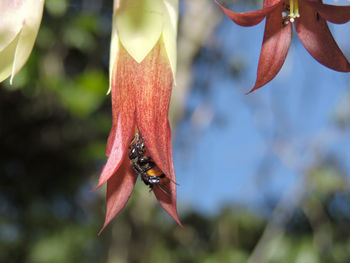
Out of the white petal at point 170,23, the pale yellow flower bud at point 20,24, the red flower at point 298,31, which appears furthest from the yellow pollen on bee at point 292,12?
the pale yellow flower bud at point 20,24

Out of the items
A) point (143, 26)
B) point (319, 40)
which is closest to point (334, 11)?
point (319, 40)

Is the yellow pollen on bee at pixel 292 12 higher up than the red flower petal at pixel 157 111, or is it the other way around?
the yellow pollen on bee at pixel 292 12

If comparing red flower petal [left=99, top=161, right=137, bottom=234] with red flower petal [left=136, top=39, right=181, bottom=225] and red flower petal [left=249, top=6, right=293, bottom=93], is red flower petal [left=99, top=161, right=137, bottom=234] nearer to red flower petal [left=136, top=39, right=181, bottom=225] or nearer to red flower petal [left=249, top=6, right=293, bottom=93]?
red flower petal [left=136, top=39, right=181, bottom=225]

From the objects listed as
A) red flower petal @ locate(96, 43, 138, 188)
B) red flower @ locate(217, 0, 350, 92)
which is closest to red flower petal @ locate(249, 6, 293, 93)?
red flower @ locate(217, 0, 350, 92)

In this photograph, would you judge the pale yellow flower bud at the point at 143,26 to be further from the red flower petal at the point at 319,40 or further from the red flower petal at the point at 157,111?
the red flower petal at the point at 319,40

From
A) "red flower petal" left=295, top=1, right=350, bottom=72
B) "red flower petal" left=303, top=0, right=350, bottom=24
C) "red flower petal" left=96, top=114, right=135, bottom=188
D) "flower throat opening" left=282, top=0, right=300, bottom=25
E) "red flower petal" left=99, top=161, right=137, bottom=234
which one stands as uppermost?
"red flower petal" left=303, top=0, right=350, bottom=24

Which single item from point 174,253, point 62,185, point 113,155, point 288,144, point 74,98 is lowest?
point 174,253

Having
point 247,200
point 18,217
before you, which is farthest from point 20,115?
point 247,200

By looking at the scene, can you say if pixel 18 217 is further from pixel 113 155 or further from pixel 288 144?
pixel 113 155
